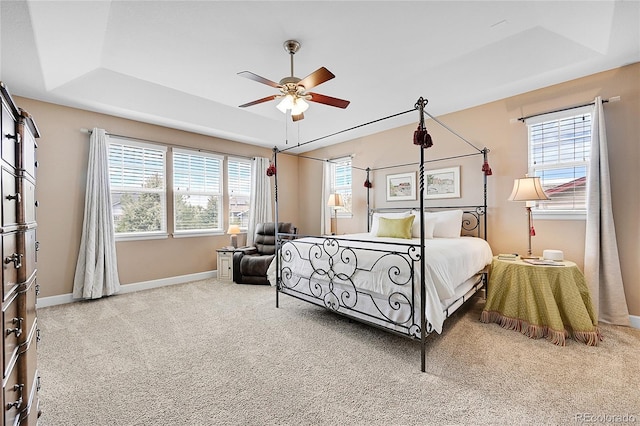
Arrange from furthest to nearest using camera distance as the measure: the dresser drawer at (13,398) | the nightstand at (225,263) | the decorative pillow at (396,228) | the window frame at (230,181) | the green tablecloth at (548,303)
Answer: the window frame at (230,181), the nightstand at (225,263), the decorative pillow at (396,228), the green tablecloth at (548,303), the dresser drawer at (13,398)

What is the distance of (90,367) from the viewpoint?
2.18 m

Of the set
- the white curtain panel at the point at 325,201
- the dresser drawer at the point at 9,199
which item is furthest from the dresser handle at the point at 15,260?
the white curtain panel at the point at 325,201

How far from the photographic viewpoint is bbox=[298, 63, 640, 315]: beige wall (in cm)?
284

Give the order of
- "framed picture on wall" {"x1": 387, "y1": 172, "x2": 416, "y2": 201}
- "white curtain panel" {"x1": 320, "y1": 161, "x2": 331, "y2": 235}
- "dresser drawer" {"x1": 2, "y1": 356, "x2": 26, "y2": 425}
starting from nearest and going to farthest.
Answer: "dresser drawer" {"x1": 2, "y1": 356, "x2": 26, "y2": 425} < "framed picture on wall" {"x1": 387, "y1": 172, "x2": 416, "y2": 201} < "white curtain panel" {"x1": 320, "y1": 161, "x2": 331, "y2": 235}

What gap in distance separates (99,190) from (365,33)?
13.3ft

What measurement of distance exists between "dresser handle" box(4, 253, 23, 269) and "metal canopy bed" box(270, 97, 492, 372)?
A: 216 centimetres

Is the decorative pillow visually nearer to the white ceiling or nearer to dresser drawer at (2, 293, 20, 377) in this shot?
the white ceiling

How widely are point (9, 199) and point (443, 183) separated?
4469 millimetres

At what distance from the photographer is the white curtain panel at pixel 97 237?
12.5 feet

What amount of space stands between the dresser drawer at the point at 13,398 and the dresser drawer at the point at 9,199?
57 cm

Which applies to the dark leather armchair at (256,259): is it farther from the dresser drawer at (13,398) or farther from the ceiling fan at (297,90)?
the dresser drawer at (13,398)

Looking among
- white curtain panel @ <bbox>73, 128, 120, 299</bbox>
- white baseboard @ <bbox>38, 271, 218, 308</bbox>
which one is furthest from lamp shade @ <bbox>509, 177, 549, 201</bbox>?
white curtain panel @ <bbox>73, 128, 120, 299</bbox>

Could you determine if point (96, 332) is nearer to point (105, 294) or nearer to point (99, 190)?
point (105, 294)

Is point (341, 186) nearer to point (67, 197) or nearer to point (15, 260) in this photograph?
point (67, 197)
